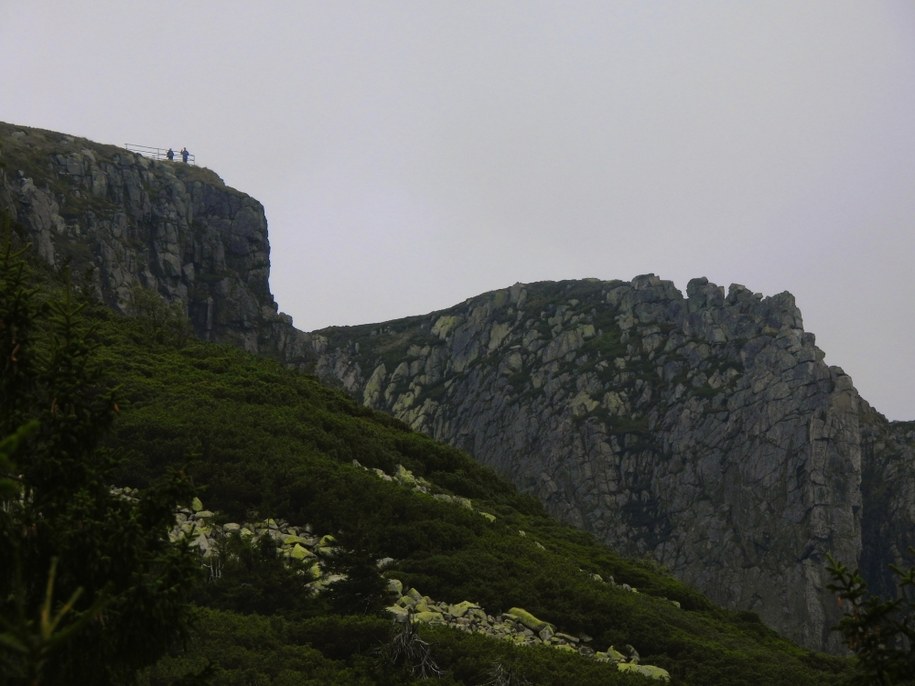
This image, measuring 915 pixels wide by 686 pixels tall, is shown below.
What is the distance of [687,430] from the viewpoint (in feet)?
311

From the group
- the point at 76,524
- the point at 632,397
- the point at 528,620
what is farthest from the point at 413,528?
the point at 632,397

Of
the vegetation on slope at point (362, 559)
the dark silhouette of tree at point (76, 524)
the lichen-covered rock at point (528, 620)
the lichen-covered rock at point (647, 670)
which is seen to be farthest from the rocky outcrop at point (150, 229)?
the dark silhouette of tree at point (76, 524)

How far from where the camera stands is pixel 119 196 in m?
92.1

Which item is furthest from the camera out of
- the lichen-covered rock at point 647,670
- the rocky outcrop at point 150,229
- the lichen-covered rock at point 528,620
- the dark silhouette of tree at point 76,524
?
the rocky outcrop at point 150,229

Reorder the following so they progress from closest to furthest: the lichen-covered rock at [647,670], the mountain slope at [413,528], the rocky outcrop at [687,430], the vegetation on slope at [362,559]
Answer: the vegetation on slope at [362,559], the lichen-covered rock at [647,670], the mountain slope at [413,528], the rocky outcrop at [687,430]

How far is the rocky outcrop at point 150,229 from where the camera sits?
3164 inches

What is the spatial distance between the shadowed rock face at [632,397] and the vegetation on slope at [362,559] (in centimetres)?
4381

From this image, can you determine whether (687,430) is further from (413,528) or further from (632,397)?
Answer: (413,528)

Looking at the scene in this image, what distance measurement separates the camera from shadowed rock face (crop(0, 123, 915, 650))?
8156cm

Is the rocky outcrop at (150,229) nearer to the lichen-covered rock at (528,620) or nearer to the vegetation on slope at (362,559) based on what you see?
the vegetation on slope at (362,559)

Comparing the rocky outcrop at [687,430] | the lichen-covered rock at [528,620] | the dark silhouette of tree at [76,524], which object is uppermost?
the rocky outcrop at [687,430]

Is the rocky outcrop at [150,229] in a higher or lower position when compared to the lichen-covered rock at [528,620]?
higher

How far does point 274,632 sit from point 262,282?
276ft

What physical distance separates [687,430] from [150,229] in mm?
58434
